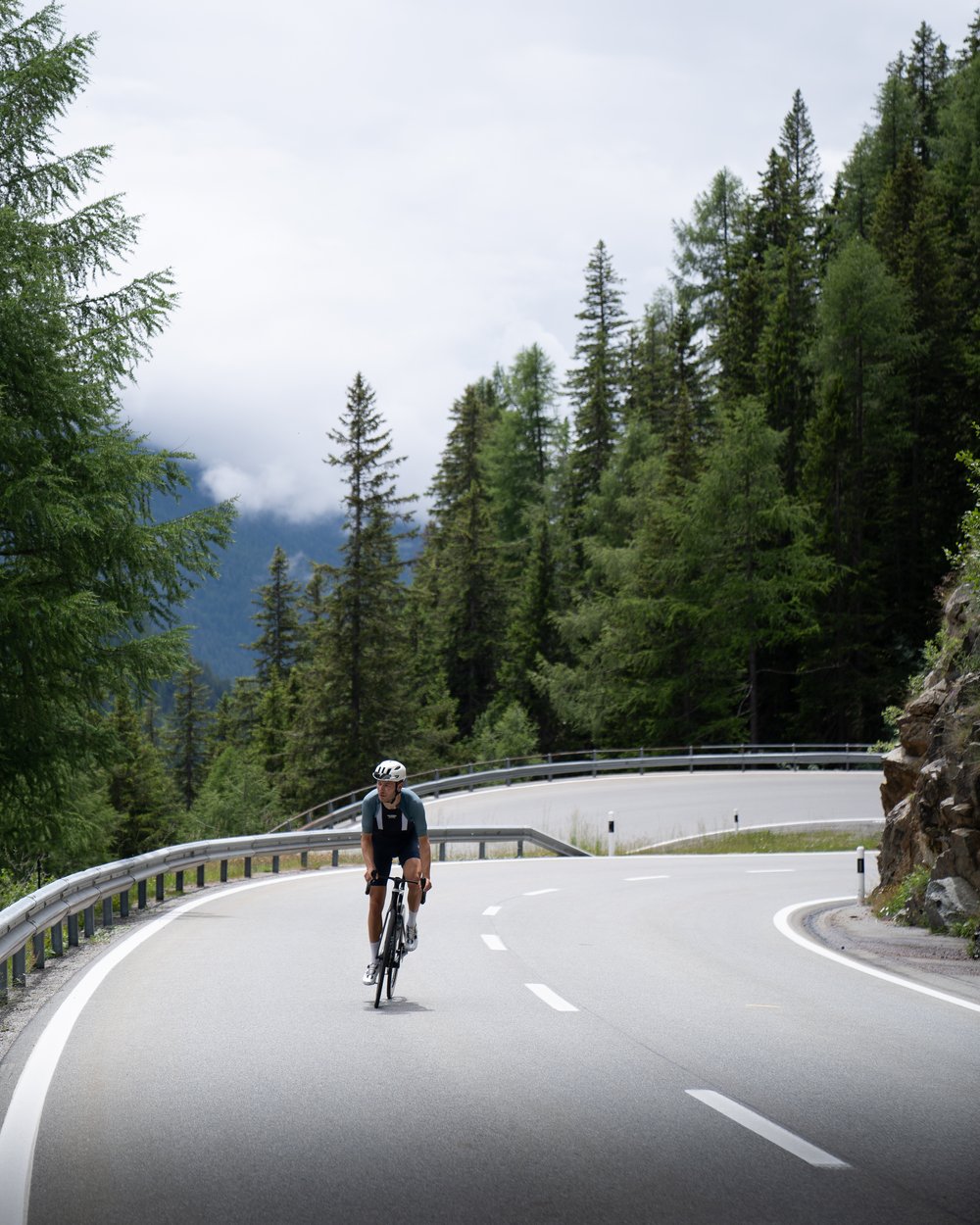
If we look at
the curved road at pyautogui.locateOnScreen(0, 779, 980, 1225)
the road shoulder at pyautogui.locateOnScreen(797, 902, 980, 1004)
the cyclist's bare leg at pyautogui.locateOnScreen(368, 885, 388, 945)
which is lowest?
the road shoulder at pyautogui.locateOnScreen(797, 902, 980, 1004)

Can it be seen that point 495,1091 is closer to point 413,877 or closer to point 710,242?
point 413,877

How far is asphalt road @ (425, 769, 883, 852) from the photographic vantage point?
41625mm

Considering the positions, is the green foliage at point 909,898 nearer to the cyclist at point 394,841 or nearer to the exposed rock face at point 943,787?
the exposed rock face at point 943,787

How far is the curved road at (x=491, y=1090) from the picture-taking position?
520cm

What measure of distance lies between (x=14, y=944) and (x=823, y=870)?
2211 centimetres

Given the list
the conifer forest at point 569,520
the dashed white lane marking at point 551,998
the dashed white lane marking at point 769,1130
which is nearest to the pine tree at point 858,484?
the conifer forest at point 569,520

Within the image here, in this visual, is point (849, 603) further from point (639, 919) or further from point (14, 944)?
point (14, 944)

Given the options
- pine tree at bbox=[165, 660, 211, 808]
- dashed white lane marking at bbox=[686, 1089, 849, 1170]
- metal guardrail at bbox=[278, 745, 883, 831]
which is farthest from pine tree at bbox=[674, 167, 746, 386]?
dashed white lane marking at bbox=[686, 1089, 849, 1170]

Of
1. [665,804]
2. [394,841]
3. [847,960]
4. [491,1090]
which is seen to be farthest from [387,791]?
[665,804]

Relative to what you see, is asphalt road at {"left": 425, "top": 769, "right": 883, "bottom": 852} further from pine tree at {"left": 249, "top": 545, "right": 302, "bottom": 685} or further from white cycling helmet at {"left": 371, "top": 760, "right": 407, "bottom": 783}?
pine tree at {"left": 249, "top": 545, "right": 302, "bottom": 685}

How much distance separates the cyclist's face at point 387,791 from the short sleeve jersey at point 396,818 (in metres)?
0.07

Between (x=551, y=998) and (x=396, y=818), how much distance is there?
1.83 meters

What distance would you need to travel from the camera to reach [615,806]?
44.3 metres

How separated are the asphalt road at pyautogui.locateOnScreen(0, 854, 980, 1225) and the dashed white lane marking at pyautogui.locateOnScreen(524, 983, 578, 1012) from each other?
0.16 feet
